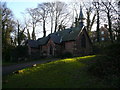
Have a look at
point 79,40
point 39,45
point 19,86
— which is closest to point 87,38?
point 79,40

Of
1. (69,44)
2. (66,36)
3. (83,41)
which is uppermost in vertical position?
(66,36)

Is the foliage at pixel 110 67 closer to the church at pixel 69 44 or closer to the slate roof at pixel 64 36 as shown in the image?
the church at pixel 69 44

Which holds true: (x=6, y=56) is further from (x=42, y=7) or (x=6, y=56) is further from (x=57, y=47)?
(x=42, y=7)

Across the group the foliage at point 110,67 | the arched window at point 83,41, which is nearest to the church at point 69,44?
the arched window at point 83,41

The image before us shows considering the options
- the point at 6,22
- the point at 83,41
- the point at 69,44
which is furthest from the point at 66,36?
the point at 6,22

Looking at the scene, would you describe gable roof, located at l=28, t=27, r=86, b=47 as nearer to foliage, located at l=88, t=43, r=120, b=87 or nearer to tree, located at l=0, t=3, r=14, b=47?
tree, located at l=0, t=3, r=14, b=47

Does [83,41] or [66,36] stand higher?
[66,36]

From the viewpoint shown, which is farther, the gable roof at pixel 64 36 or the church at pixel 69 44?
the gable roof at pixel 64 36

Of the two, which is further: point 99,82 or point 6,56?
point 6,56

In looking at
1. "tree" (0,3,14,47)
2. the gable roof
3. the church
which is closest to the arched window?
the church

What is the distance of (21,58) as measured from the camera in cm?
3206

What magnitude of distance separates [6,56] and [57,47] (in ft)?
44.6

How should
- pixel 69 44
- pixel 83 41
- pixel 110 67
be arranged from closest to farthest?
pixel 110 67 < pixel 69 44 < pixel 83 41

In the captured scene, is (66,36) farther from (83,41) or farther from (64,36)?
(83,41)
